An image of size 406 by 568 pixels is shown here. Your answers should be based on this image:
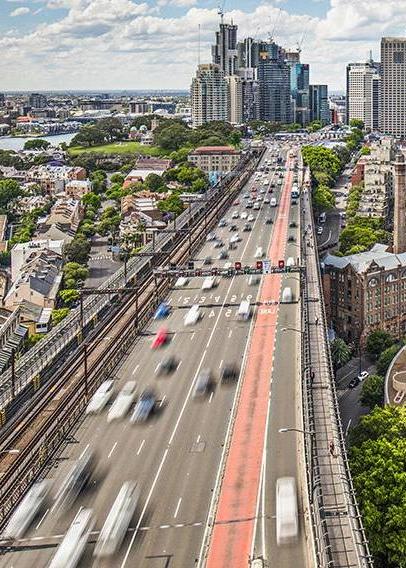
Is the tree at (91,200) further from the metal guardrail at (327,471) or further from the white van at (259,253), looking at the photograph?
the metal guardrail at (327,471)

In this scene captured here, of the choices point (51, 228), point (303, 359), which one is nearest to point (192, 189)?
point (51, 228)

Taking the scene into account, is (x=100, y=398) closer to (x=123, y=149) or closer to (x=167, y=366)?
(x=167, y=366)

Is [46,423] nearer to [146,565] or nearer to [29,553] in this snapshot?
[29,553]

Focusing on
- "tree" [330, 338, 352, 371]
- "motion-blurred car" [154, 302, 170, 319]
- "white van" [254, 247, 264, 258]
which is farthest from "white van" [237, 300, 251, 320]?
"white van" [254, 247, 264, 258]

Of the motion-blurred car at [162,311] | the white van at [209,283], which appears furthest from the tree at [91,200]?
the motion-blurred car at [162,311]

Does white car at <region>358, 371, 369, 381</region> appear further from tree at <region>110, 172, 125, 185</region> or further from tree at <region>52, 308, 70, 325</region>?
tree at <region>110, 172, 125, 185</region>
